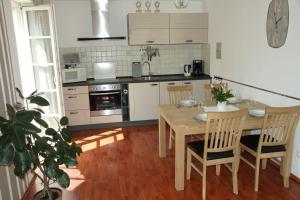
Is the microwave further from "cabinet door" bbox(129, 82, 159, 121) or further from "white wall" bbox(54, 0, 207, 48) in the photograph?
"cabinet door" bbox(129, 82, 159, 121)

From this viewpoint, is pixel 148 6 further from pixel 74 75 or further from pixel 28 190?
pixel 28 190

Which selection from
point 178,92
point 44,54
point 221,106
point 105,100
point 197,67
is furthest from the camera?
point 197,67

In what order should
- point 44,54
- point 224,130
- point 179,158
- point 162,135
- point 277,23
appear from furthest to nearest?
point 44,54 < point 162,135 < point 277,23 < point 179,158 < point 224,130

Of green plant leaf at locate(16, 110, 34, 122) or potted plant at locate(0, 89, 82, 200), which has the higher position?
green plant leaf at locate(16, 110, 34, 122)

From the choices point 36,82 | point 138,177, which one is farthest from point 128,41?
point 138,177

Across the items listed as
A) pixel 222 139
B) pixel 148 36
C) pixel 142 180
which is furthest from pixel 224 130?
pixel 148 36

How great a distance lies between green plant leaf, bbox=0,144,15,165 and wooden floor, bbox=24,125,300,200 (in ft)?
3.90

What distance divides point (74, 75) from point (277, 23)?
11.3ft

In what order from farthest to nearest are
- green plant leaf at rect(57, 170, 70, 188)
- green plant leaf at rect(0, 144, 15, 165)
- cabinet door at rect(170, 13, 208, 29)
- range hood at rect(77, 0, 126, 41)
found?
cabinet door at rect(170, 13, 208, 29) → range hood at rect(77, 0, 126, 41) → green plant leaf at rect(57, 170, 70, 188) → green plant leaf at rect(0, 144, 15, 165)

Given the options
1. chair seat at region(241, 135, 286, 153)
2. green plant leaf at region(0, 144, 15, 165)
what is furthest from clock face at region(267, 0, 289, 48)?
green plant leaf at region(0, 144, 15, 165)

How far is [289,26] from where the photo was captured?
291cm

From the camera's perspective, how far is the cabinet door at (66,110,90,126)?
15.8 ft

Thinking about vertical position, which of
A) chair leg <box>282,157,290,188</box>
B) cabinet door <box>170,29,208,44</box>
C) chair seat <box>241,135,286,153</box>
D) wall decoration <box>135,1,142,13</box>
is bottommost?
chair leg <box>282,157,290,188</box>

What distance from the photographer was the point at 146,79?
16.5ft
